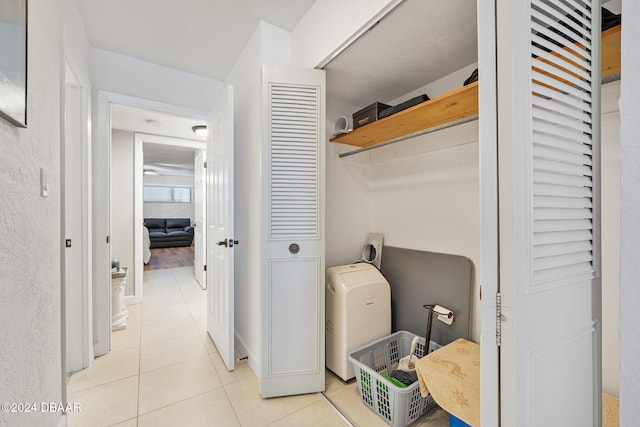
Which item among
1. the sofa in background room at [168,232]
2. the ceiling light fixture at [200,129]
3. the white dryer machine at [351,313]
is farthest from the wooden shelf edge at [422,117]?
the sofa in background room at [168,232]

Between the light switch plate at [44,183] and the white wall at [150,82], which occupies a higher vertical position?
the white wall at [150,82]

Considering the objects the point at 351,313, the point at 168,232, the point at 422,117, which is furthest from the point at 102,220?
the point at 168,232

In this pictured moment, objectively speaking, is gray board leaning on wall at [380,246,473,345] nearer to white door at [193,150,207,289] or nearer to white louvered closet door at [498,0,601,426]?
white louvered closet door at [498,0,601,426]

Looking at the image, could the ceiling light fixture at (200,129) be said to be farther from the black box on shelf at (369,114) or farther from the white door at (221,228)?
the black box on shelf at (369,114)

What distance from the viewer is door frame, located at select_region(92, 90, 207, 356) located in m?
2.18

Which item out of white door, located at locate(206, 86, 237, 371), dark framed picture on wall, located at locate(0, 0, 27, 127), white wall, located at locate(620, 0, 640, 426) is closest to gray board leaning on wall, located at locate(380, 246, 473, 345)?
white door, located at locate(206, 86, 237, 371)

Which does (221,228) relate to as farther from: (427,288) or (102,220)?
(427,288)

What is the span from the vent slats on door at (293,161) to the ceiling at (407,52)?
0.37 m

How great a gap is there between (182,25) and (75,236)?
1692 mm

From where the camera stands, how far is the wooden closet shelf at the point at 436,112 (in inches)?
41.1

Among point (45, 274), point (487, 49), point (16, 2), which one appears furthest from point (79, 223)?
point (487, 49)

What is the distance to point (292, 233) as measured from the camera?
170 cm

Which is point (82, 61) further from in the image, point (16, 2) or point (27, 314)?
point (27, 314)

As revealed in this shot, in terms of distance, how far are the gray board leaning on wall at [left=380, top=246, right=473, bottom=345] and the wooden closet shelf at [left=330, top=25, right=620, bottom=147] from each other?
90 cm
